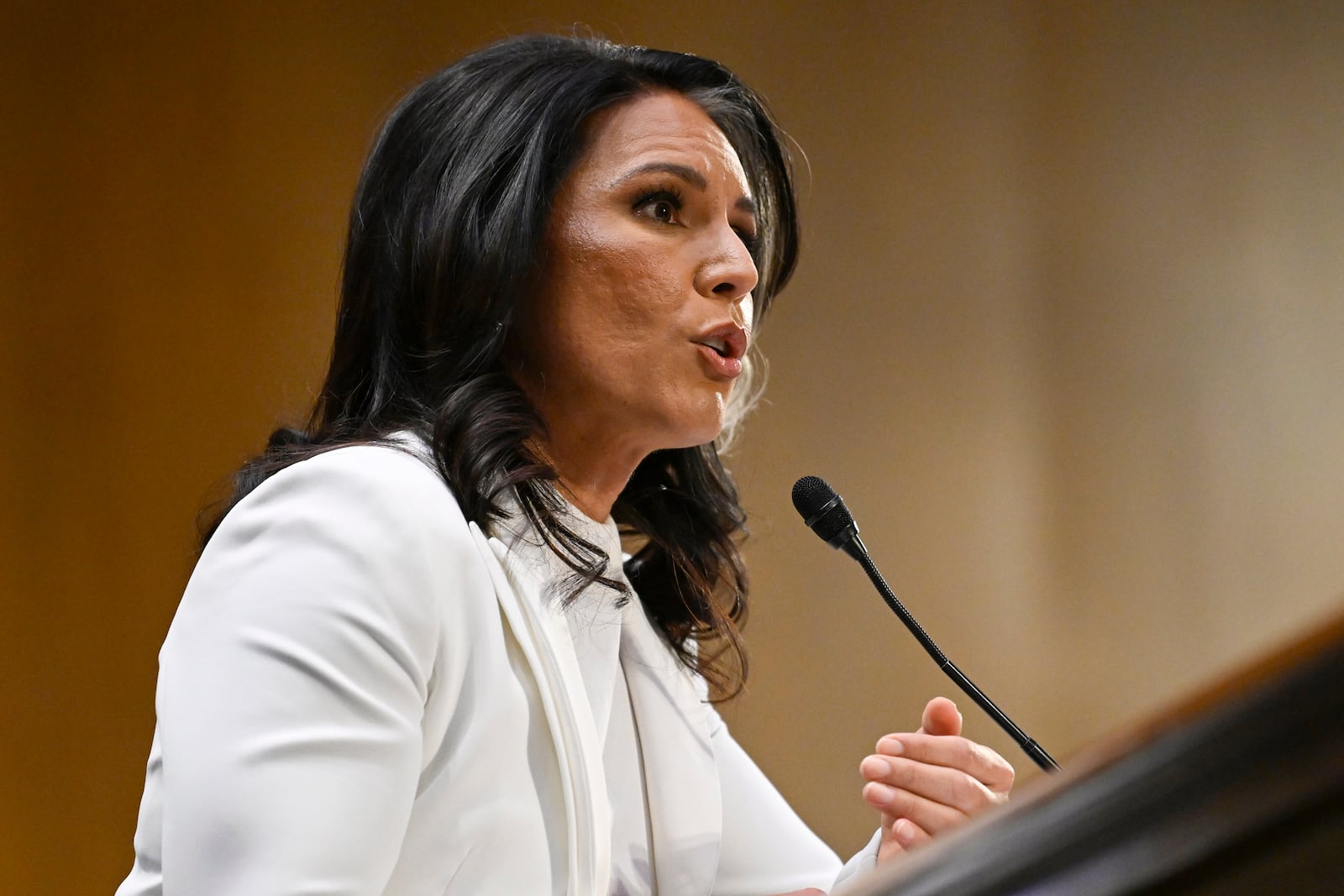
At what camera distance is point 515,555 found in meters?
0.97

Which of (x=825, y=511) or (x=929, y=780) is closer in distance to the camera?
(x=929, y=780)

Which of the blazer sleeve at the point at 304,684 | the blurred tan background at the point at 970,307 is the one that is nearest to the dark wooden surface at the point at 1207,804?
the blazer sleeve at the point at 304,684

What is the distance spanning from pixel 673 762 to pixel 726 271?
0.46m

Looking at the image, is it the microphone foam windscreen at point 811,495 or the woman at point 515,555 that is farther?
the microphone foam windscreen at point 811,495

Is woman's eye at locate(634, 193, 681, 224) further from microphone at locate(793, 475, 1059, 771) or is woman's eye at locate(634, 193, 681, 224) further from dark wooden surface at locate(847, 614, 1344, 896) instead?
dark wooden surface at locate(847, 614, 1344, 896)

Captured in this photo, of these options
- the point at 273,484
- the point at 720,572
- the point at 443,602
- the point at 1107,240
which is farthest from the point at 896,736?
the point at 1107,240

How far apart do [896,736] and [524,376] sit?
48 centimetres

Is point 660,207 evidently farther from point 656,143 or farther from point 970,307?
point 970,307

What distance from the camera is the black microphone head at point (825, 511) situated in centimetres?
121

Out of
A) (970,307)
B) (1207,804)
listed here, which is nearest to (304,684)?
(1207,804)

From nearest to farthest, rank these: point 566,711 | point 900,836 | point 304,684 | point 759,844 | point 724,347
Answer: point 304,684 → point 566,711 → point 900,836 → point 724,347 → point 759,844

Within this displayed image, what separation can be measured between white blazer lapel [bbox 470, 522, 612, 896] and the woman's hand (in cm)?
29

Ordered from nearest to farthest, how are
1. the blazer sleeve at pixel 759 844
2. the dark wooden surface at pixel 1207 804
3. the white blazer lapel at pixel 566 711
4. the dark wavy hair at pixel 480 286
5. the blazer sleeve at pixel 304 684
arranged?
the dark wooden surface at pixel 1207 804
the blazer sleeve at pixel 304 684
the white blazer lapel at pixel 566 711
the dark wavy hair at pixel 480 286
the blazer sleeve at pixel 759 844

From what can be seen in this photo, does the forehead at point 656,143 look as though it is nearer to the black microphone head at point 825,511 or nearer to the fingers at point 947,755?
the black microphone head at point 825,511
